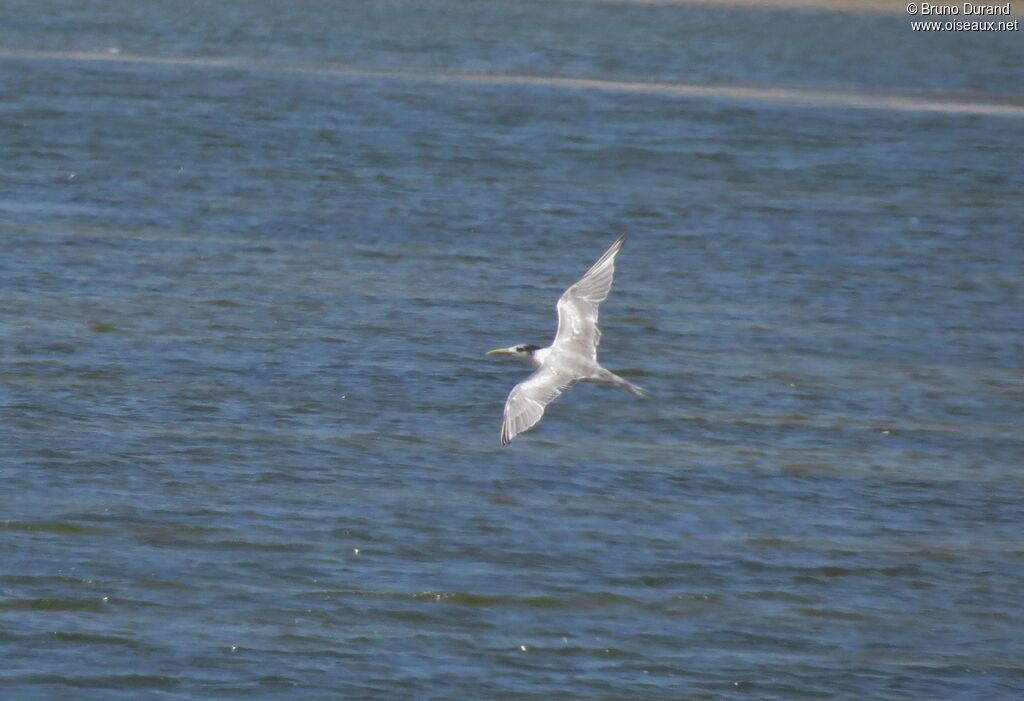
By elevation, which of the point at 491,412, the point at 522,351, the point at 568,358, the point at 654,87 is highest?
the point at 568,358

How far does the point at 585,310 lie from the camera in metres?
10.7

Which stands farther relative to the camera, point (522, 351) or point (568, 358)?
point (522, 351)

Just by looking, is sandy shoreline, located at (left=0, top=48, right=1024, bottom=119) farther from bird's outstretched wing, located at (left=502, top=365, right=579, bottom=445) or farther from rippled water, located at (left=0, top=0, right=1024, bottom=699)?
bird's outstretched wing, located at (left=502, top=365, right=579, bottom=445)

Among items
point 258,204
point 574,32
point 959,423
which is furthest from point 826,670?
point 574,32

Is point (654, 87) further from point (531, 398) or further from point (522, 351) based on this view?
point (531, 398)

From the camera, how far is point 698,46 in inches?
1651

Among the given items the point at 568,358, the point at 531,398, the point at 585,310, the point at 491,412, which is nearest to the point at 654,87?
the point at 491,412

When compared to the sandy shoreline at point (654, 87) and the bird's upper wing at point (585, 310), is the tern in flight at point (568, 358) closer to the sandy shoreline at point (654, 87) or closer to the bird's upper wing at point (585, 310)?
the bird's upper wing at point (585, 310)

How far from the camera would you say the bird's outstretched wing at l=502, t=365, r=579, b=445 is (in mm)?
9219

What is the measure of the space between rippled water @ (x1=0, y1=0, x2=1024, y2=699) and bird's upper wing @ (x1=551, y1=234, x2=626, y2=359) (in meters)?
0.97

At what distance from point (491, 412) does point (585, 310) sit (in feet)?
6.59

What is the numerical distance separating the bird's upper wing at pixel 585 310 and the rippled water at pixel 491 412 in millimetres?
969

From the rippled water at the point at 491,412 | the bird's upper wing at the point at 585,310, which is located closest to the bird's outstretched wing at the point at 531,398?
the bird's upper wing at the point at 585,310

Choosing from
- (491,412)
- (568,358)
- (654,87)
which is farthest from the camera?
(654,87)
